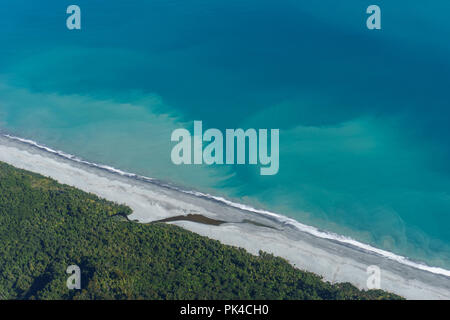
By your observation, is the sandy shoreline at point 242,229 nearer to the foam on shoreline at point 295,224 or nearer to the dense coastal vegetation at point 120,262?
the foam on shoreline at point 295,224

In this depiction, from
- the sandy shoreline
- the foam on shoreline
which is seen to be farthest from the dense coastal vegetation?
the foam on shoreline

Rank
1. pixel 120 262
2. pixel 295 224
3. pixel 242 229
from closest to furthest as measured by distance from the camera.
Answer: pixel 120 262 → pixel 242 229 → pixel 295 224

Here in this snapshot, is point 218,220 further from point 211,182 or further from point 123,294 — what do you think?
point 123,294

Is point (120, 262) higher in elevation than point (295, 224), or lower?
lower

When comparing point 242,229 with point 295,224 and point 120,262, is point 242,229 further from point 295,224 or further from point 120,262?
point 120,262

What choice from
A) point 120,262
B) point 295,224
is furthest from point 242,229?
point 120,262

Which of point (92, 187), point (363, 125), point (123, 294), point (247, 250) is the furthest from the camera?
point (363, 125)

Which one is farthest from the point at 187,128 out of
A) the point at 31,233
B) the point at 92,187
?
the point at 31,233
